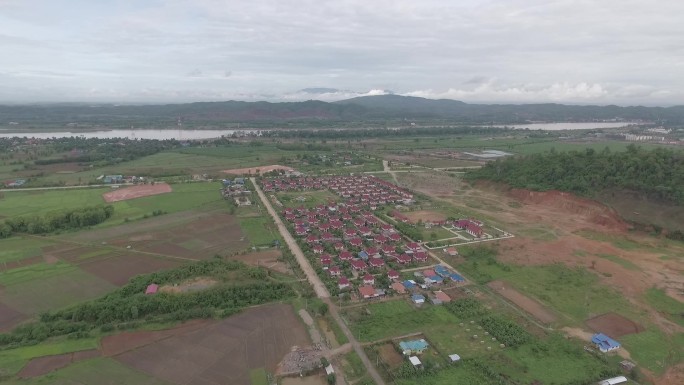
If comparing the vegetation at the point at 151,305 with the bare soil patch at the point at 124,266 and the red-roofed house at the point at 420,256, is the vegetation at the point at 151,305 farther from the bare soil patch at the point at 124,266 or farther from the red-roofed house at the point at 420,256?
the red-roofed house at the point at 420,256

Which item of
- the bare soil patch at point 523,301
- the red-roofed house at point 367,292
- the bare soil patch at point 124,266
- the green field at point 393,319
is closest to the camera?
the green field at point 393,319

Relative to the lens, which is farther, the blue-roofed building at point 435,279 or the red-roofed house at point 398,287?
the blue-roofed building at point 435,279

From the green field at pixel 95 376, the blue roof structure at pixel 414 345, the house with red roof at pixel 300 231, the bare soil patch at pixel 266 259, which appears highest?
the house with red roof at pixel 300 231

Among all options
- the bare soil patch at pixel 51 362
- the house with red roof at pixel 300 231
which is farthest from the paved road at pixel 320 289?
the bare soil patch at pixel 51 362

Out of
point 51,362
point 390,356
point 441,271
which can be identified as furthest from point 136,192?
point 390,356

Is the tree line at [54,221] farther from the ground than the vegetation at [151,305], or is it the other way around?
the tree line at [54,221]

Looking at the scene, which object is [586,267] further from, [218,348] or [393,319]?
[218,348]
